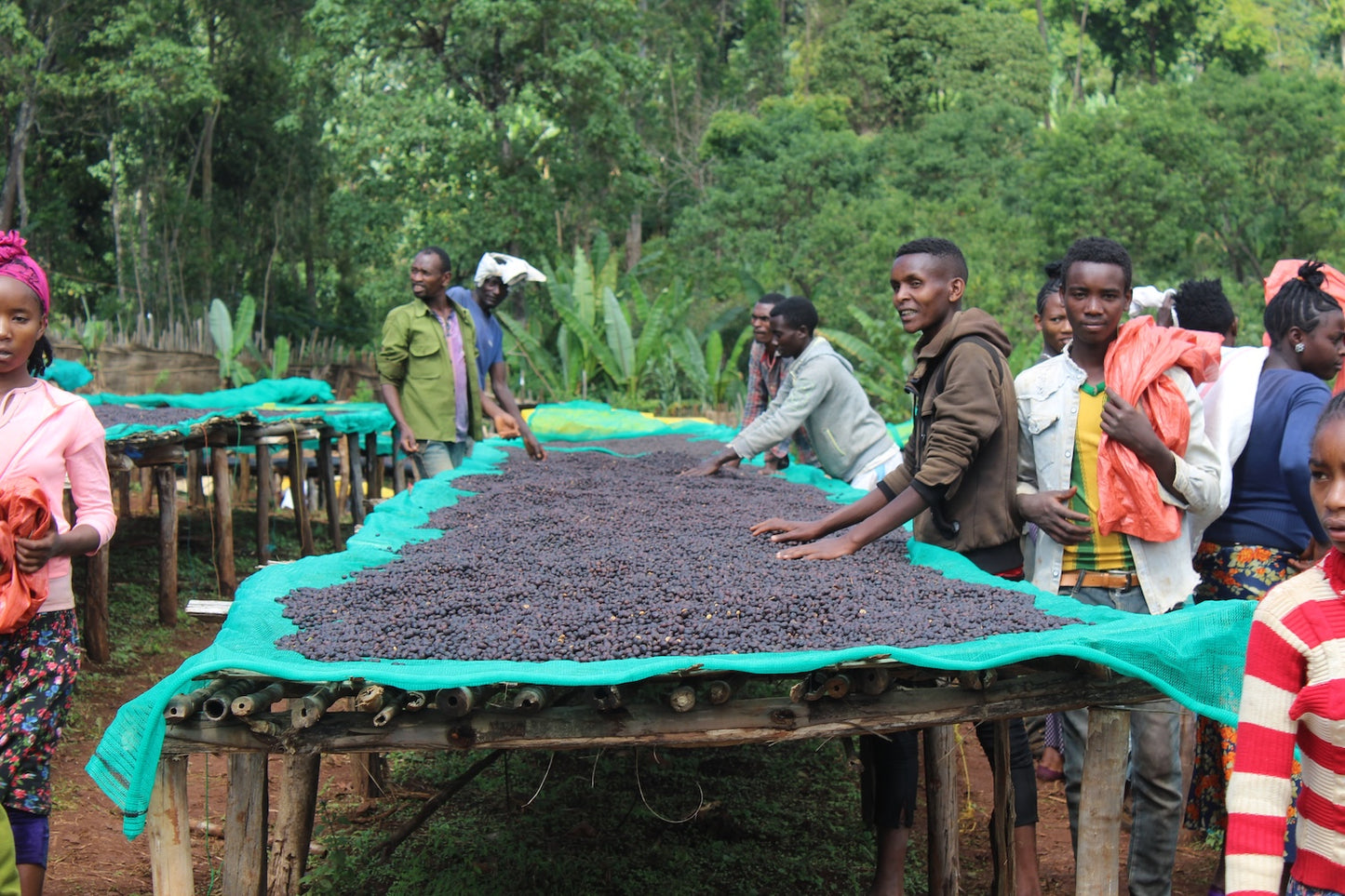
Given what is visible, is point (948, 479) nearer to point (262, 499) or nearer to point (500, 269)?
point (500, 269)

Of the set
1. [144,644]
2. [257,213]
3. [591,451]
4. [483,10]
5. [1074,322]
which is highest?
[483,10]

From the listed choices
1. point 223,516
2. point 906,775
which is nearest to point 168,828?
point 906,775

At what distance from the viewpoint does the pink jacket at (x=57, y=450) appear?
2303 millimetres

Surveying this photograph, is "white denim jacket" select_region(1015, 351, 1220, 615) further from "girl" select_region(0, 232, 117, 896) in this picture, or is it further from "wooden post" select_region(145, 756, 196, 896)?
"girl" select_region(0, 232, 117, 896)

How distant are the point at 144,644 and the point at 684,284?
26.4 ft

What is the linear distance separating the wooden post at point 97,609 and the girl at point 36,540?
311 centimetres

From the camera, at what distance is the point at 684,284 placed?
Answer: 12.8m

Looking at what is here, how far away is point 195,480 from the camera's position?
9.23 m

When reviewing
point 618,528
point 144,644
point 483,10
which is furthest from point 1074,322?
point 483,10

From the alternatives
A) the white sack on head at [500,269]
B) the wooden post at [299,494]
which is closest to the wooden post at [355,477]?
the wooden post at [299,494]

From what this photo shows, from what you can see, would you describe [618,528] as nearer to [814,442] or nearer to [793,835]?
[793,835]

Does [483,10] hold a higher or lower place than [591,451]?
higher

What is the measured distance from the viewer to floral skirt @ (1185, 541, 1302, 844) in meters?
2.74

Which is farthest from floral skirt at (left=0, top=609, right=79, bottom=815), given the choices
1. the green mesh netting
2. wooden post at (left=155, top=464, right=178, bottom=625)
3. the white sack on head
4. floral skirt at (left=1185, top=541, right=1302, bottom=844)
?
wooden post at (left=155, top=464, right=178, bottom=625)
